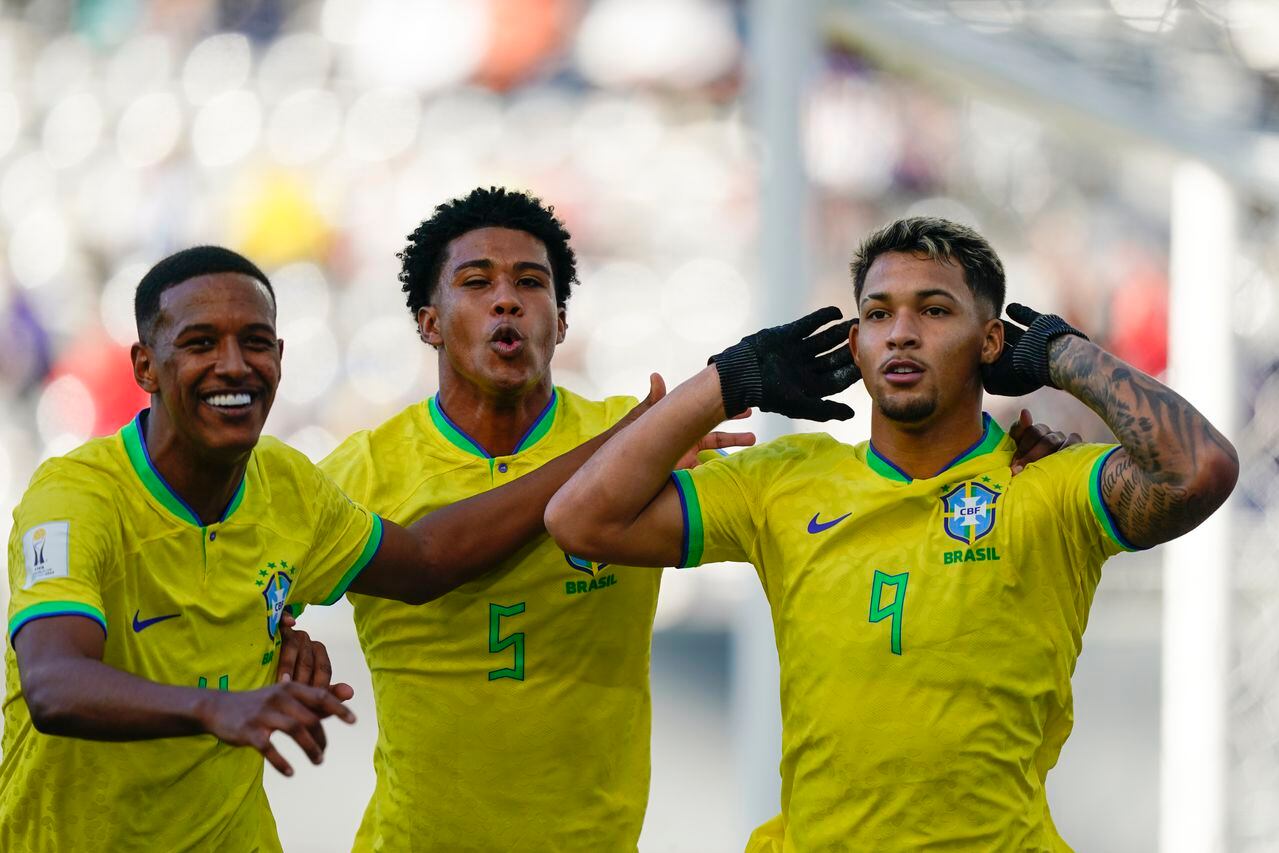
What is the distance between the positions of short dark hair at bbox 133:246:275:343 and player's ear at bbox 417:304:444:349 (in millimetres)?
609

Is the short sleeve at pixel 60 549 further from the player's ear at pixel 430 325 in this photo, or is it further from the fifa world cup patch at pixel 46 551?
the player's ear at pixel 430 325

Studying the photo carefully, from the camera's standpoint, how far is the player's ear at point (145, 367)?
9.95 ft

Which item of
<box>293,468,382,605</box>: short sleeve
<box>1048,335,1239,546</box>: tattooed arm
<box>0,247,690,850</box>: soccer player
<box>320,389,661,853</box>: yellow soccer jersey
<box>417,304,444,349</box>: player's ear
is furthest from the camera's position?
<box>417,304,444,349</box>: player's ear

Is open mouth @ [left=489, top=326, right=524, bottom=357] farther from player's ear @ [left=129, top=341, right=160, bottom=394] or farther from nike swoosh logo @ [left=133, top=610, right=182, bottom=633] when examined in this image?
nike swoosh logo @ [left=133, top=610, right=182, bottom=633]

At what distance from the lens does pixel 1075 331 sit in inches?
118

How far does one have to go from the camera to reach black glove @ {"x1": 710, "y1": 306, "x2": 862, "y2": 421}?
3018 millimetres

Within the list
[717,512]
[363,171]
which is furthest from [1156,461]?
[363,171]

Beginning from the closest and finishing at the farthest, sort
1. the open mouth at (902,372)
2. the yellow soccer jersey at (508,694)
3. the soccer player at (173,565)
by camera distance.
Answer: the soccer player at (173,565), the open mouth at (902,372), the yellow soccer jersey at (508,694)

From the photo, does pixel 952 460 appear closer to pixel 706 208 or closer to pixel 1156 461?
pixel 1156 461

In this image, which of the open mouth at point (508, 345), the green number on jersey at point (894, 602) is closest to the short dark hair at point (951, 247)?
the green number on jersey at point (894, 602)

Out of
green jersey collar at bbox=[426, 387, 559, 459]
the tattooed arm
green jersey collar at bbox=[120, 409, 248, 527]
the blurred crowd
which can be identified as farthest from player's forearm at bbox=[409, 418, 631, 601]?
the blurred crowd

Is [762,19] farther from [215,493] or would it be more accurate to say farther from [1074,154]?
[1074,154]

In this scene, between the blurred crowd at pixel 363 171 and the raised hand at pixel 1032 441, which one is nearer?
the raised hand at pixel 1032 441

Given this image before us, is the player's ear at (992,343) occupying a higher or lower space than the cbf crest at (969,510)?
higher
